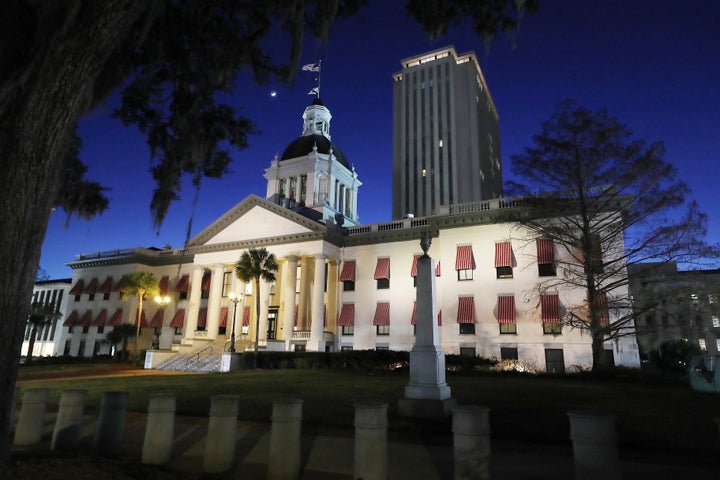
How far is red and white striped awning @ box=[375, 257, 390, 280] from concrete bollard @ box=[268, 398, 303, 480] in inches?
1169

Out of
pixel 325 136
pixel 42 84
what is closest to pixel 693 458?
pixel 42 84

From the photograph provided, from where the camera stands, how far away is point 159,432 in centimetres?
659

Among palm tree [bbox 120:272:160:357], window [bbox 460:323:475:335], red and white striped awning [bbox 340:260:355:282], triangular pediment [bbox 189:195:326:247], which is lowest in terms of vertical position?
window [bbox 460:323:475:335]

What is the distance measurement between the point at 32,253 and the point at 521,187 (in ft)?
73.6

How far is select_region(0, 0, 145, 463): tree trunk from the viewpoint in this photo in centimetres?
443

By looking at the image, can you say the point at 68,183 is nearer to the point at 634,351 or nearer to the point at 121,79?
the point at 121,79

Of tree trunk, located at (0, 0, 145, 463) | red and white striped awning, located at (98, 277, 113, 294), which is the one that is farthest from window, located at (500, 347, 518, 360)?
red and white striped awning, located at (98, 277, 113, 294)

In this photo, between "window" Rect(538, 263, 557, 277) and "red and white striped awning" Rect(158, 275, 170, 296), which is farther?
"red and white striped awning" Rect(158, 275, 170, 296)

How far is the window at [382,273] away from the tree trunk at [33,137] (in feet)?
103

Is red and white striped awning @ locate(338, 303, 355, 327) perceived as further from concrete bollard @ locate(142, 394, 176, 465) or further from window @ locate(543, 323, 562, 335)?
concrete bollard @ locate(142, 394, 176, 465)

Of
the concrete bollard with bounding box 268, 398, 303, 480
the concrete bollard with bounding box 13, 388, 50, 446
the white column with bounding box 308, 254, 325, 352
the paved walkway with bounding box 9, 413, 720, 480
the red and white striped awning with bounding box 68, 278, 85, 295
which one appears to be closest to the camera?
the concrete bollard with bounding box 268, 398, 303, 480

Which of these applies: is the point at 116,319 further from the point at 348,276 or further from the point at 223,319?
the point at 348,276

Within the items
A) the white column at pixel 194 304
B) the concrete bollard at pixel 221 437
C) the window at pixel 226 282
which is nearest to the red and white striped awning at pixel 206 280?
the white column at pixel 194 304

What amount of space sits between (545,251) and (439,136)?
48670 millimetres
